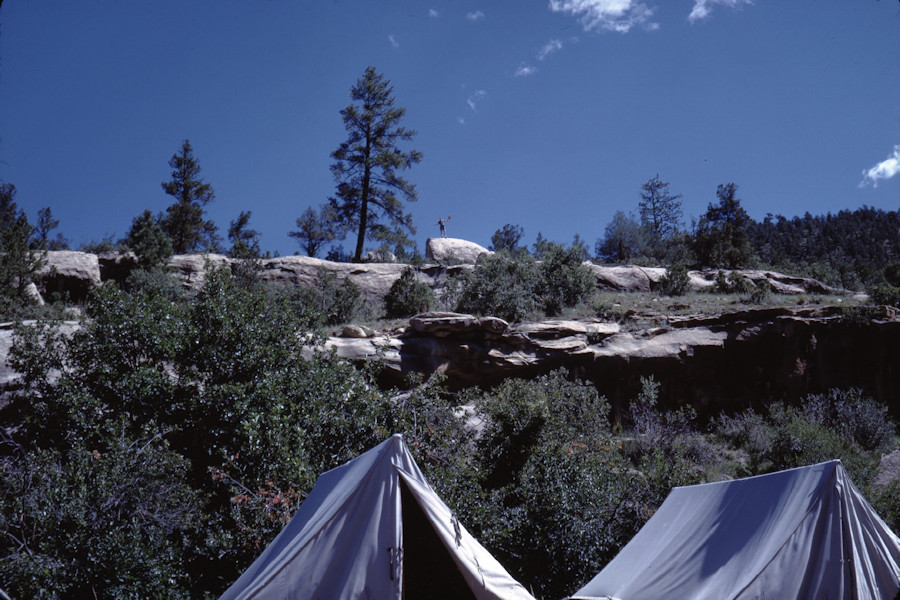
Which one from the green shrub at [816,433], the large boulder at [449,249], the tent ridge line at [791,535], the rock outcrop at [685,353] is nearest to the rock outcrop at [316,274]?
the large boulder at [449,249]

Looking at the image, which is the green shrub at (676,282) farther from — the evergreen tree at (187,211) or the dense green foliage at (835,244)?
the evergreen tree at (187,211)

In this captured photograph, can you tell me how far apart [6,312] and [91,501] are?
1190 centimetres

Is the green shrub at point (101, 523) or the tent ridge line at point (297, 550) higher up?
the tent ridge line at point (297, 550)

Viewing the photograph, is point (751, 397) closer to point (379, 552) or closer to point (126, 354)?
point (379, 552)

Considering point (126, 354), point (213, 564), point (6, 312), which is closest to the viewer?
point (213, 564)

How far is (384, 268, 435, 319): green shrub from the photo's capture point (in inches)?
838

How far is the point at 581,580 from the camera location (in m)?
9.48

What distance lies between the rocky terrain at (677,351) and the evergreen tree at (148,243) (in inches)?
126

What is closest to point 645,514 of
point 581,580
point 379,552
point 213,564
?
point 581,580

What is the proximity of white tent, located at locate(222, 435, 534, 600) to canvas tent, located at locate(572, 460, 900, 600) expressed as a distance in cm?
206

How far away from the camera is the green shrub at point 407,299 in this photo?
21.3 m

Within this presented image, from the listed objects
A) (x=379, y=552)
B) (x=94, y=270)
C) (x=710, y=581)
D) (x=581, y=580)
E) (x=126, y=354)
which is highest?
(x=94, y=270)

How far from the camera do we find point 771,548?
5.75 metres

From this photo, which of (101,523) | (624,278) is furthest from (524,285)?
(101,523)
